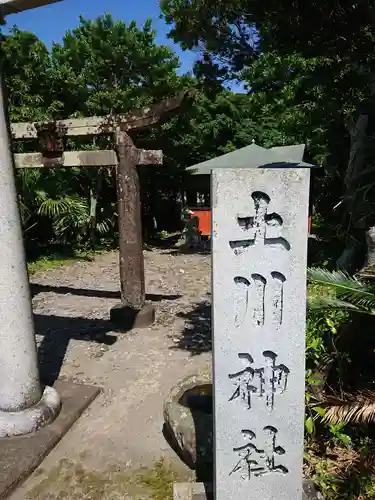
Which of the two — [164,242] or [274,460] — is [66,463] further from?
Answer: [164,242]

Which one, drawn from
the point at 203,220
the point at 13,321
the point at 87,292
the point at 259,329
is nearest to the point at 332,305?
the point at 259,329

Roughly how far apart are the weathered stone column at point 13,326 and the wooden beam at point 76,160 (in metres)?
2.44

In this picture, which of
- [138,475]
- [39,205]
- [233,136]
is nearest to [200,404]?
[138,475]

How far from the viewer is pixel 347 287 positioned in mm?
2492

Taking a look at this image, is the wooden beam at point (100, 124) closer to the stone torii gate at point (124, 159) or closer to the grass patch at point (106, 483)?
the stone torii gate at point (124, 159)

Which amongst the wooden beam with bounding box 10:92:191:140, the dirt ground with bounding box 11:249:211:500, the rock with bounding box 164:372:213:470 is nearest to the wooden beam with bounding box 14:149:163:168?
the wooden beam with bounding box 10:92:191:140

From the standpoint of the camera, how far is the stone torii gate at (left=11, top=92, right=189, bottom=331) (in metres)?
5.30

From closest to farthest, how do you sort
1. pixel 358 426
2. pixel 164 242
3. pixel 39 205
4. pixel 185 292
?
pixel 358 426, pixel 185 292, pixel 39 205, pixel 164 242

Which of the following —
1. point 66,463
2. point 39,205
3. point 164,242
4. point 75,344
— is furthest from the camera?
point 164,242

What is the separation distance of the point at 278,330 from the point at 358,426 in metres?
1.44

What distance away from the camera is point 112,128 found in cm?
538

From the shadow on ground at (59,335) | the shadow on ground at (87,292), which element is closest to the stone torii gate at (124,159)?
the shadow on ground at (59,335)

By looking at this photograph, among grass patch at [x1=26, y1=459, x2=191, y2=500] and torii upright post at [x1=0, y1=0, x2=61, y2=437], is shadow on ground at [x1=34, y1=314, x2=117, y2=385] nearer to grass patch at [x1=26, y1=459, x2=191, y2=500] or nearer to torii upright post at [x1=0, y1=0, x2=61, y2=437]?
torii upright post at [x1=0, y1=0, x2=61, y2=437]

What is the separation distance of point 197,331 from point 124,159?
8.62ft
